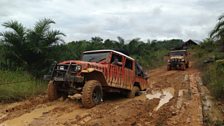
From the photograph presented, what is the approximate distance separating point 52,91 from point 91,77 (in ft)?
4.58

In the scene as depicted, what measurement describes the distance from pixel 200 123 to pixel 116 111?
2.66m

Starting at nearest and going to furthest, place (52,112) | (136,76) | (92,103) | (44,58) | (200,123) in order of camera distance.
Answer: (200,123)
(52,112)
(92,103)
(136,76)
(44,58)

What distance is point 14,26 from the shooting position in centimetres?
1656

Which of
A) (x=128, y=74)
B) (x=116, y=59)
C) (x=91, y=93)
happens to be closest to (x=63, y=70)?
(x=91, y=93)

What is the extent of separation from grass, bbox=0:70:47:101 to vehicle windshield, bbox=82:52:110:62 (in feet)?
7.78

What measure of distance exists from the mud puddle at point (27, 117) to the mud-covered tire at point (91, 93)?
1.04 m

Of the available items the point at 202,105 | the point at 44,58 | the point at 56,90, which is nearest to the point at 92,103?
the point at 56,90

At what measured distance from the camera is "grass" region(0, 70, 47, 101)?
12.9 m

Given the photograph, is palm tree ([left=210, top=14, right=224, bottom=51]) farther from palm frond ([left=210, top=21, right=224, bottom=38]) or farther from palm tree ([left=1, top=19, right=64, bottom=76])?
palm tree ([left=1, top=19, right=64, bottom=76])

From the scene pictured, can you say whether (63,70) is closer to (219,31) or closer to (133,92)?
(133,92)

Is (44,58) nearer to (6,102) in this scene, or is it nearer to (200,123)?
(6,102)

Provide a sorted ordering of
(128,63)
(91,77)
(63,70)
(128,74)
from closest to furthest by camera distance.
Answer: (63,70) → (91,77) → (128,74) → (128,63)

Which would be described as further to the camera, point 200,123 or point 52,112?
point 52,112

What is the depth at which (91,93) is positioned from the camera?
11320 millimetres
